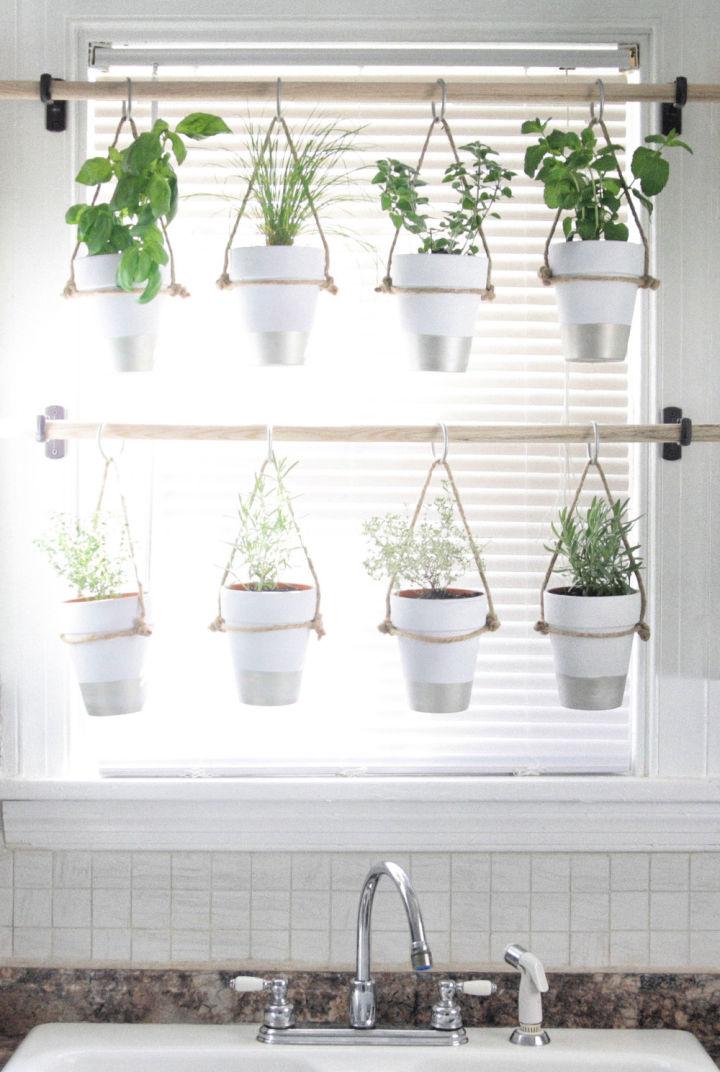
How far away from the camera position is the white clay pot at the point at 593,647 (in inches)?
61.0

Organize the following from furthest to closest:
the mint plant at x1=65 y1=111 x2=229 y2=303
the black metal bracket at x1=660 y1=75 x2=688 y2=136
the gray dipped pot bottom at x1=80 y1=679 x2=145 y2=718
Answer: the black metal bracket at x1=660 y1=75 x2=688 y2=136 < the gray dipped pot bottom at x1=80 y1=679 x2=145 y2=718 < the mint plant at x1=65 y1=111 x2=229 y2=303

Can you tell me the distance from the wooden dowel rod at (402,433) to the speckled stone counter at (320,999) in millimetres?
831

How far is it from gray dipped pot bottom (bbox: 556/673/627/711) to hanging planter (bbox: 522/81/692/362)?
465mm

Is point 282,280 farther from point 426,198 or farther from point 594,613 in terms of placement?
point 594,613

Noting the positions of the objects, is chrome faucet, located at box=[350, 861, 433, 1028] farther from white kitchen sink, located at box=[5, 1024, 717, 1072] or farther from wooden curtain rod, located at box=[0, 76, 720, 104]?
wooden curtain rod, located at box=[0, 76, 720, 104]

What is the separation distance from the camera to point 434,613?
1.54m

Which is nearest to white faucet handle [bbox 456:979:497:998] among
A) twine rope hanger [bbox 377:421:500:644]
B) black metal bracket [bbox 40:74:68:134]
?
twine rope hanger [bbox 377:421:500:644]

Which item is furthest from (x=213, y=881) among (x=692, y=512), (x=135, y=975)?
(x=692, y=512)

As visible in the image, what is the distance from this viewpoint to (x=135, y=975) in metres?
1.72

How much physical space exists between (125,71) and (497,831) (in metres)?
1.34

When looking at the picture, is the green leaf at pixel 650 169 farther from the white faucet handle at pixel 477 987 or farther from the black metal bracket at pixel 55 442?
the white faucet handle at pixel 477 987

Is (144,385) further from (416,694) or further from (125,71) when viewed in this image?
(416,694)

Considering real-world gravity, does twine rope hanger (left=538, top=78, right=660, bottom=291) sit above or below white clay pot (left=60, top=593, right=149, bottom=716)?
above

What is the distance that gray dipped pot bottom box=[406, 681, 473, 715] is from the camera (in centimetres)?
156
